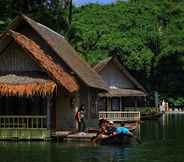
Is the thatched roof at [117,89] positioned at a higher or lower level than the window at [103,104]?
higher

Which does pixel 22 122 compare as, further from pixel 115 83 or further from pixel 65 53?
pixel 115 83

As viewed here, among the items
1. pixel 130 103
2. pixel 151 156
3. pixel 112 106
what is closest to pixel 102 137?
pixel 151 156

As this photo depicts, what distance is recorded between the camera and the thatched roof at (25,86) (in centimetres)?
2953

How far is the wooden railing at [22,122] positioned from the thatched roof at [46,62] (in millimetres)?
2285

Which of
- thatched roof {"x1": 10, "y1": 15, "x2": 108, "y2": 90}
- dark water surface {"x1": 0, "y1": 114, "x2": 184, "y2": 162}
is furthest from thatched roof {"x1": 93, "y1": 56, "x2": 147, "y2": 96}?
dark water surface {"x1": 0, "y1": 114, "x2": 184, "y2": 162}

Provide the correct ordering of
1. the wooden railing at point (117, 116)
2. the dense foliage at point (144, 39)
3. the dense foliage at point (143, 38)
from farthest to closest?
the dense foliage at point (144, 39) < the dense foliage at point (143, 38) < the wooden railing at point (117, 116)

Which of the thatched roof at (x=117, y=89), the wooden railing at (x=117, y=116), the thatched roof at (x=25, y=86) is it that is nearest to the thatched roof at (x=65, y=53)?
the thatched roof at (x=25, y=86)

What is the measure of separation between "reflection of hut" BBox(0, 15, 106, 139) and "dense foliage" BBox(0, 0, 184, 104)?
133 feet

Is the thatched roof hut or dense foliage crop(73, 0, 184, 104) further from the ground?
dense foliage crop(73, 0, 184, 104)

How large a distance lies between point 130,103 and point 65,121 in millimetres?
40426

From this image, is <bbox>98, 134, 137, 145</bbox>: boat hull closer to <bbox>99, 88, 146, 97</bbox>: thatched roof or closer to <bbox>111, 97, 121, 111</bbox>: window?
<bbox>99, 88, 146, 97</bbox>: thatched roof

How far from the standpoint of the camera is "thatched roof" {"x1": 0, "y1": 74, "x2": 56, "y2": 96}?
29.5 meters

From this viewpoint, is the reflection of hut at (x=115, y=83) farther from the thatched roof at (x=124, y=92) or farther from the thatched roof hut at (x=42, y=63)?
the thatched roof hut at (x=42, y=63)

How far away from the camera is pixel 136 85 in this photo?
5922 cm
